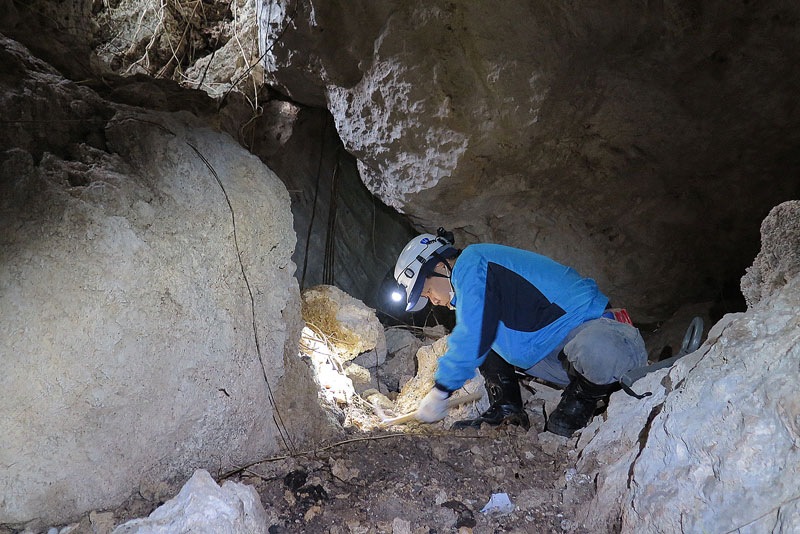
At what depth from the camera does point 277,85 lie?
188 inches

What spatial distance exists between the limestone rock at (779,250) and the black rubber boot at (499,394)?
1553 mm

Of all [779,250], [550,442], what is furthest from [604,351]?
[779,250]

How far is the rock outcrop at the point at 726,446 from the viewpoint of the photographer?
1.06m

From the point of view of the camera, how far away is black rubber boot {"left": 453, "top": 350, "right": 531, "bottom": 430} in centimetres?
305

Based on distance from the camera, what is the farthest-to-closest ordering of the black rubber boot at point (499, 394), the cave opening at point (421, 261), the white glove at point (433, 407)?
the black rubber boot at point (499, 394) < the white glove at point (433, 407) < the cave opening at point (421, 261)

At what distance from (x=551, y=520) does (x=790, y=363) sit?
978mm

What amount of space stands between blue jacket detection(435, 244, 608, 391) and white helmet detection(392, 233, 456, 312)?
0.25 m

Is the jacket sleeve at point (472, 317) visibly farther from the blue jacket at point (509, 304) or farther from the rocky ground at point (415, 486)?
the rocky ground at point (415, 486)

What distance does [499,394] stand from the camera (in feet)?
10.7

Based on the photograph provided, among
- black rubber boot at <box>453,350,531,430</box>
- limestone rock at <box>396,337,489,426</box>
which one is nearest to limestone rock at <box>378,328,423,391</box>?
limestone rock at <box>396,337,489,426</box>

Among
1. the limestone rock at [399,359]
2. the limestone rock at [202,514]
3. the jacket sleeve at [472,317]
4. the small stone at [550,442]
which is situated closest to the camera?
the limestone rock at [202,514]

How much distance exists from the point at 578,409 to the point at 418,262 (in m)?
1.21

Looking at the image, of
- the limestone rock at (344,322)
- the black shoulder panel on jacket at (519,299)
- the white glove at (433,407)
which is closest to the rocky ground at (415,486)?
the white glove at (433,407)

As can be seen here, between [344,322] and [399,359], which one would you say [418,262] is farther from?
[399,359]
